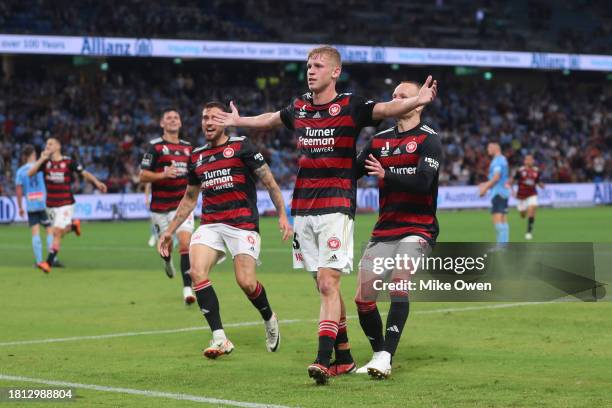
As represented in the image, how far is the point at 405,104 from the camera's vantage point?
8367mm

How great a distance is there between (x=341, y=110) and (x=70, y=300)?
7.95m

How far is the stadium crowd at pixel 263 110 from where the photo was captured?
41.6 m

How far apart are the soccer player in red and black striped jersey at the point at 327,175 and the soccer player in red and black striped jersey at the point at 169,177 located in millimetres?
5857

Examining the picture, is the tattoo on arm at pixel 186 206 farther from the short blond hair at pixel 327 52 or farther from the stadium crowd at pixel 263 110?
the stadium crowd at pixel 263 110

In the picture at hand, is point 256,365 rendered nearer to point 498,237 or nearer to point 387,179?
point 387,179

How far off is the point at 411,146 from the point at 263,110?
40909 mm

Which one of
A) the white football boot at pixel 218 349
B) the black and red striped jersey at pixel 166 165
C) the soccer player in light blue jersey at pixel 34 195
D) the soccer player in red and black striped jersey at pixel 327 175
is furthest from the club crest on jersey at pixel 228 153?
the soccer player in light blue jersey at pixel 34 195

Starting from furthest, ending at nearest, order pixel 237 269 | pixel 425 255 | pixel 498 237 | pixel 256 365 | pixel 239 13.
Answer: pixel 239 13 < pixel 498 237 < pixel 237 269 < pixel 256 365 < pixel 425 255

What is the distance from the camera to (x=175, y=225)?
35.3 ft

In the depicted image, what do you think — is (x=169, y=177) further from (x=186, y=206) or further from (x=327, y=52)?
(x=327, y=52)

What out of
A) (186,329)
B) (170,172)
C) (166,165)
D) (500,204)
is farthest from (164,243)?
(500,204)

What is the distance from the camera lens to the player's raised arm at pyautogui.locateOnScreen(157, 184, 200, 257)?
10653 mm

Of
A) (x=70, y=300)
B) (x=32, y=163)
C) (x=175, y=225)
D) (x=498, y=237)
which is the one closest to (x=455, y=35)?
(x=498, y=237)

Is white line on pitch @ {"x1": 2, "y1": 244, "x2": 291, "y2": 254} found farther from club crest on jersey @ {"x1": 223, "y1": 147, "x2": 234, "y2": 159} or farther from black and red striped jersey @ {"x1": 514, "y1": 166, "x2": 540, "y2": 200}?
club crest on jersey @ {"x1": 223, "y1": 147, "x2": 234, "y2": 159}
